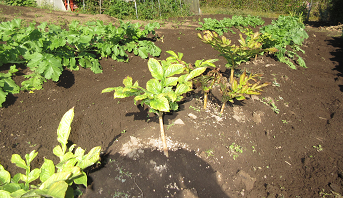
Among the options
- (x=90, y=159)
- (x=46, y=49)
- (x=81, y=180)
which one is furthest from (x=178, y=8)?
(x=81, y=180)

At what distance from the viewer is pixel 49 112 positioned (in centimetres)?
256

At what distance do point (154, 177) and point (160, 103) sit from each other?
80cm

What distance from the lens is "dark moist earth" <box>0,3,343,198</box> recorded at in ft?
6.17

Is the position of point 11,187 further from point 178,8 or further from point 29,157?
point 178,8

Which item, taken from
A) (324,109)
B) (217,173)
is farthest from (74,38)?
(324,109)

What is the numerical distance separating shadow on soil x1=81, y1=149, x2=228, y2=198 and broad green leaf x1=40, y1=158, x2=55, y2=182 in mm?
454

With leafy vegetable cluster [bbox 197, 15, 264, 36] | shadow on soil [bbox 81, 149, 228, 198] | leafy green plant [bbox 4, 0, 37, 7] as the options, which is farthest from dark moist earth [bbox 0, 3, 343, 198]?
leafy green plant [bbox 4, 0, 37, 7]

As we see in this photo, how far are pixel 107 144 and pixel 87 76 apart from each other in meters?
1.78

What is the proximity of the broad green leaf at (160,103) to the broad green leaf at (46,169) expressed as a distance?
780mm

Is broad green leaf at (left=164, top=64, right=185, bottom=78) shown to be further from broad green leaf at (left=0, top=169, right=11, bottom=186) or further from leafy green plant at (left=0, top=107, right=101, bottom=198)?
broad green leaf at (left=0, top=169, right=11, bottom=186)

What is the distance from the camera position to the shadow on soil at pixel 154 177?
68.6 inches

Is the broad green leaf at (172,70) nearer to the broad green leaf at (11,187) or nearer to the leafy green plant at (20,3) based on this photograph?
the broad green leaf at (11,187)

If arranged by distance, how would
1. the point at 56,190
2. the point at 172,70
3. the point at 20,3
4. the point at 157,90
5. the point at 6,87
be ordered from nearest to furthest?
the point at 56,190 < the point at 157,90 < the point at 172,70 < the point at 6,87 < the point at 20,3

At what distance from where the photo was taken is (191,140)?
223 cm
